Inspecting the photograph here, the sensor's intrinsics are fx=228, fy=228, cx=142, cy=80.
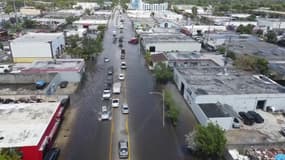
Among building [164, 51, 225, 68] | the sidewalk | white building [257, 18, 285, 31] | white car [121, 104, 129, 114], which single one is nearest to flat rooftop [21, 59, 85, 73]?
white car [121, 104, 129, 114]

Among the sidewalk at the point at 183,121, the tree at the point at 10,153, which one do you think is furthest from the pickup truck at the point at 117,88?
the tree at the point at 10,153

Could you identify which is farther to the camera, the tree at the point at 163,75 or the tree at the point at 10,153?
the tree at the point at 163,75

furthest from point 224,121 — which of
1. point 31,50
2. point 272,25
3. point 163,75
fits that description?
point 272,25

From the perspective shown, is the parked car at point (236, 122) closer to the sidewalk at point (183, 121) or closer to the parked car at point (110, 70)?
the sidewalk at point (183, 121)

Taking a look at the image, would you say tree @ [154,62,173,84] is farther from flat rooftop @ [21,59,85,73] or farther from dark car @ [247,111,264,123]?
dark car @ [247,111,264,123]

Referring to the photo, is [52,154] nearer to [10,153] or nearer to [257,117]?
[10,153]

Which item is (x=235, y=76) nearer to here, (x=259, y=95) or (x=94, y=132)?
(x=259, y=95)

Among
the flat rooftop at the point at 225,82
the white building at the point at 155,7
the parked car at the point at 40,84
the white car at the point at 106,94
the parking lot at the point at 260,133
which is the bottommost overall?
the parking lot at the point at 260,133
